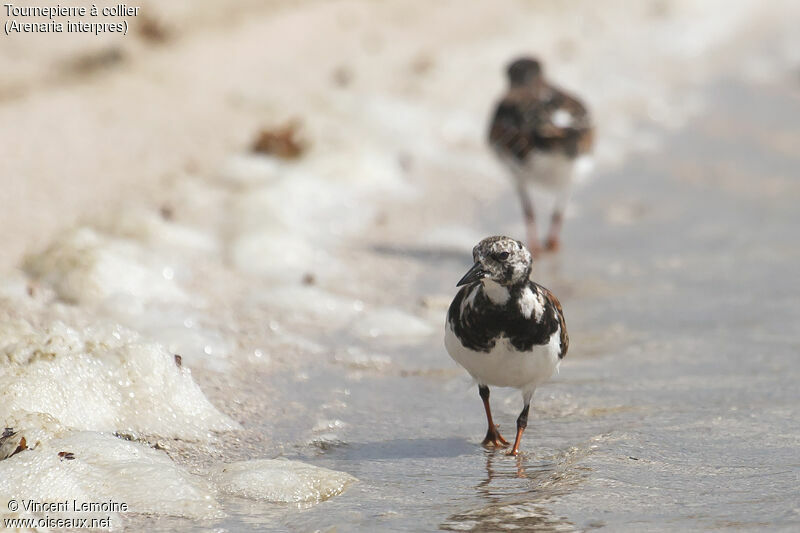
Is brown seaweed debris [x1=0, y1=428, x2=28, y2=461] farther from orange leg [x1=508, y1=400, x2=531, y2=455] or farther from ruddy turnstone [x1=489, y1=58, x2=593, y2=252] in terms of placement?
ruddy turnstone [x1=489, y1=58, x2=593, y2=252]

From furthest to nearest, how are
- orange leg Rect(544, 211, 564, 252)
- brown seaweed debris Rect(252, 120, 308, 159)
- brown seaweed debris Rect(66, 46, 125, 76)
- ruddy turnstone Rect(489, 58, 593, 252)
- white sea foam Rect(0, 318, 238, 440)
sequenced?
brown seaweed debris Rect(66, 46, 125, 76) → brown seaweed debris Rect(252, 120, 308, 159) → orange leg Rect(544, 211, 564, 252) → ruddy turnstone Rect(489, 58, 593, 252) → white sea foam Rect(0, 318, 238, 440)

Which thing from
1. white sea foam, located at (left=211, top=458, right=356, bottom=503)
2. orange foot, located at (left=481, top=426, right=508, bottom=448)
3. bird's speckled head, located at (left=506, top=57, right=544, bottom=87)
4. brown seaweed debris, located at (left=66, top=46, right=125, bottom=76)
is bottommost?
white sea foam, located at (left=211, top=458, right=356, bottom=503)

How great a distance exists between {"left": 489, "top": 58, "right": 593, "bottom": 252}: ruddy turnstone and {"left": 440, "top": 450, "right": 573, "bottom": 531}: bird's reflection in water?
4508mm

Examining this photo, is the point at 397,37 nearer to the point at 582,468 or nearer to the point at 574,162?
the point at 574,162

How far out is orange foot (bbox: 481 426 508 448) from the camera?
5.73m

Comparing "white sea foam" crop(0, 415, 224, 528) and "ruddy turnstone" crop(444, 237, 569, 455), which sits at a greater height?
"ruddy turnstone" crop(444, 237, 569, 455)

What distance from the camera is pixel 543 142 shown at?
9742 millimetres

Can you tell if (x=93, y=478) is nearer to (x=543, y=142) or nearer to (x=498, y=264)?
(x=498, y=264)

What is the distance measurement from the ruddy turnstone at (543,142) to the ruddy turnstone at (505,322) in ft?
13.8

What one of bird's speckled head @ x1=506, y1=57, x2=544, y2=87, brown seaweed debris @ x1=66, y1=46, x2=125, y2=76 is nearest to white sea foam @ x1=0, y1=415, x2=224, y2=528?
bird's speckled head @ x1=506, y1=57, x2=544, y2=87

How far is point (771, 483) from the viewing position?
5004 mm

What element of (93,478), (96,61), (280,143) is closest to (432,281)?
(280,143)

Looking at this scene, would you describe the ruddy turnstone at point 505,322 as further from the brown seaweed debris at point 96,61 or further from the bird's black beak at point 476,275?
the brown seaweed debris at point 96,61

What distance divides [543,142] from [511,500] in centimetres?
526
